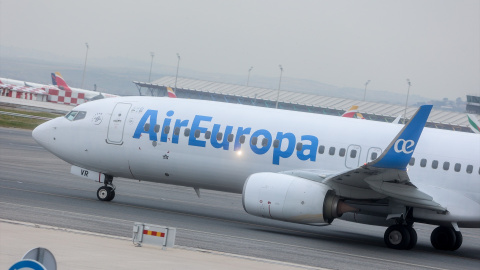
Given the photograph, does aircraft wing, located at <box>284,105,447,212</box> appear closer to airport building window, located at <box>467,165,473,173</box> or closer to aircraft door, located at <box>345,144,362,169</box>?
aircraft door, located at <box>345,144,362,169</box>

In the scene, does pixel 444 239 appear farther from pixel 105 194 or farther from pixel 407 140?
pixel 105 194

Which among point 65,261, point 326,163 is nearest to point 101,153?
point 326,163

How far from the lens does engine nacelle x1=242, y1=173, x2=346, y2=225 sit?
2109 centimetres

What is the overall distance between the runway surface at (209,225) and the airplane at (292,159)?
0.88m

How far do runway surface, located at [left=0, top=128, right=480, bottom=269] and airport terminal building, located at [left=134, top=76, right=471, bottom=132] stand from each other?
5088cm

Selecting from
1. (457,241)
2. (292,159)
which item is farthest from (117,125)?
(457,241)

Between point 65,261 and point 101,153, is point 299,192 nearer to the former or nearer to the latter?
point 101,153

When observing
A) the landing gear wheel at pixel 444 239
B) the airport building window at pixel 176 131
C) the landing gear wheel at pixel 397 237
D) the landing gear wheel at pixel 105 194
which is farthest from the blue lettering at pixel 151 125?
the landing gear wheel at pixel 444 239

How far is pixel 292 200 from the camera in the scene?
21141mm

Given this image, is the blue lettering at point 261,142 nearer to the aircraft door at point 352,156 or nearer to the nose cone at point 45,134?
the aircraft door at point 352,156

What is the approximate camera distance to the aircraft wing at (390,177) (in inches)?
757

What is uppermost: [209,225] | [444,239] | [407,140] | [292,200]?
[407,140]

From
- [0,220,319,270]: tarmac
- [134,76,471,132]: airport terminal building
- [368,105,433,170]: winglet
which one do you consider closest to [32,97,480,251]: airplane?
[368,105,433,170]: winglet

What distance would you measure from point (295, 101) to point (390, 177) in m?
78.1
